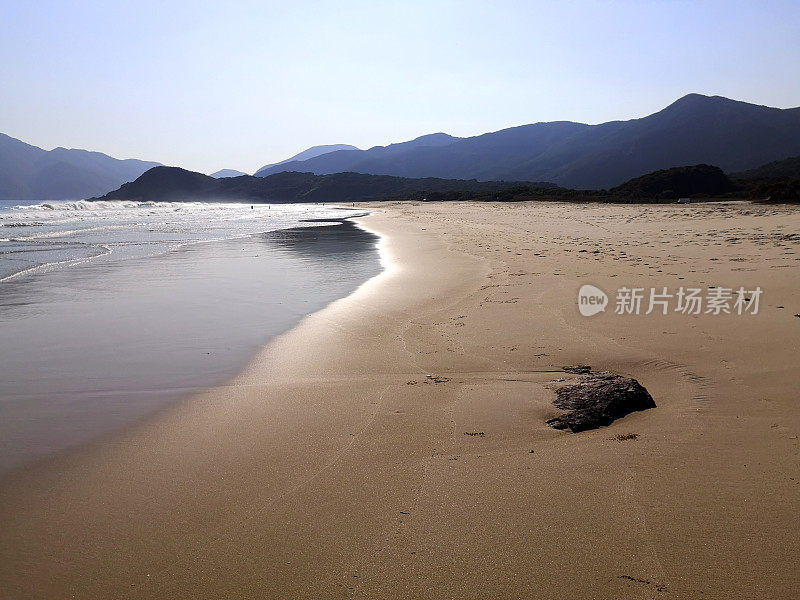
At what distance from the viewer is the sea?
3.86 m

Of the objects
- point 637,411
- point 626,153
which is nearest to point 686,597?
point 637,411

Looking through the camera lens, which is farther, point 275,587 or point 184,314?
point 184,314

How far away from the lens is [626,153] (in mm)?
114188

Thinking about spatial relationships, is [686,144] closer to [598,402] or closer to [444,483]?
[598,402]

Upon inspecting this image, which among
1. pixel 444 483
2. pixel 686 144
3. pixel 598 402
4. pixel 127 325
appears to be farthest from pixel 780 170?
pixel 686 144

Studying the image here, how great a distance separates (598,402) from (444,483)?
4.54ft

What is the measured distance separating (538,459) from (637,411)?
103cm

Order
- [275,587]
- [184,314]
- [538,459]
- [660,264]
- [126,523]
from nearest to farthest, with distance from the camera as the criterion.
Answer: [275,587] < [126,523] < [538,459] < [184,314] < [660,264]

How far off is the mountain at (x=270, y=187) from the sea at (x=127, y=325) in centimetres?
9083

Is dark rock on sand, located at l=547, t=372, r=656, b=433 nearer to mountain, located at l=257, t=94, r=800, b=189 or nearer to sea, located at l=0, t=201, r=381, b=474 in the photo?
sea, located at l=0, t=201, r=381, b=474

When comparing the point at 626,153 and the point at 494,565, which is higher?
the point at 626,153

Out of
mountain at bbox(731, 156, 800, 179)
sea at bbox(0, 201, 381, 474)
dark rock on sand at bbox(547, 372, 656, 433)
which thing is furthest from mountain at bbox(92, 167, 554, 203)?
dark rock on sand at bbox(547, 372, 656, 433)

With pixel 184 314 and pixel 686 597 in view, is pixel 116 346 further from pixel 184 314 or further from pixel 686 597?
pixel 686 597

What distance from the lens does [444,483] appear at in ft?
8.61
